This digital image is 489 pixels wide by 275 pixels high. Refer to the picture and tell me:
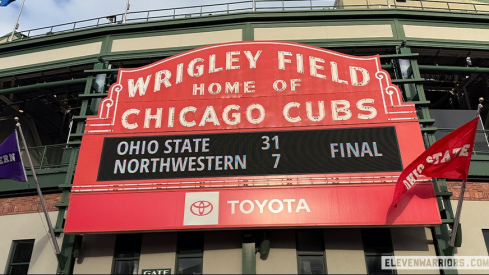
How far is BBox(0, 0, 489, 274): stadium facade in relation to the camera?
35.9ft

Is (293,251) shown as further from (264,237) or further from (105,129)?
(105,129)

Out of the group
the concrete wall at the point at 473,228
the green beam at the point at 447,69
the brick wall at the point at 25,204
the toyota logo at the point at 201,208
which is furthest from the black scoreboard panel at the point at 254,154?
the green beam at the point at 447,69

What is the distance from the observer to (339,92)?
41.2 ft

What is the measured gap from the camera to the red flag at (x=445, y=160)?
10258 millimetres

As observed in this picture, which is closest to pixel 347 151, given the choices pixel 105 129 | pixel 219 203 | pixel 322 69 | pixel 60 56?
pixel 322 69

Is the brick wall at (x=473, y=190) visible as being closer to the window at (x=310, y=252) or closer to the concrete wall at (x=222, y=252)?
the window at (x=310, y=252)

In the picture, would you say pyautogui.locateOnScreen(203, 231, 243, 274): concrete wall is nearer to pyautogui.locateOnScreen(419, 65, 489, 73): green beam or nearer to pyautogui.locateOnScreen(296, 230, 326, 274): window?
pyautogui.locateOnScreen(296, 230, 326, 274): window

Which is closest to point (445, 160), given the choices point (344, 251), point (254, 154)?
point (344, 251)

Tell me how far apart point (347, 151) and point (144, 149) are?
5.82 meters

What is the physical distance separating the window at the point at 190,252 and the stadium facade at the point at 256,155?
5cm

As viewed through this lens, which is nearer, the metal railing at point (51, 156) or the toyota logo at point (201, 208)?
the toyota logo at point (201, 208)

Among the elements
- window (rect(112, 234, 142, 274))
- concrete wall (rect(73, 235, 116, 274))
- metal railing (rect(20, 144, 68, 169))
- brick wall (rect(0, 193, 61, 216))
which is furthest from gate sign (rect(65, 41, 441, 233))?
metal railing (rect(20, 144, 68, 169))

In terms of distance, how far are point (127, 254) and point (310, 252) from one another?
5075 mm

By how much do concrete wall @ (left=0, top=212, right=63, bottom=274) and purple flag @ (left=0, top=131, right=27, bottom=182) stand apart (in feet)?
5.47
